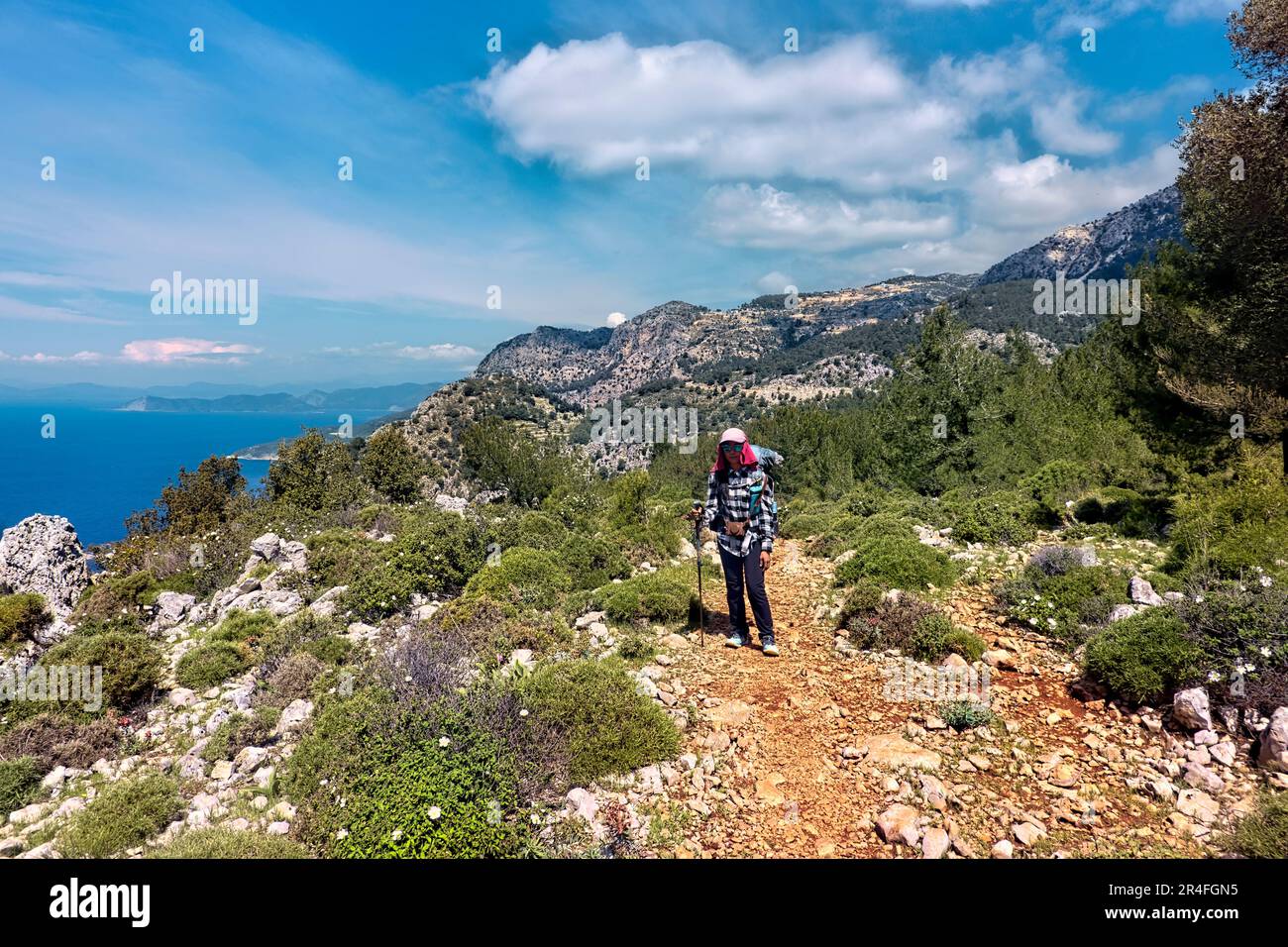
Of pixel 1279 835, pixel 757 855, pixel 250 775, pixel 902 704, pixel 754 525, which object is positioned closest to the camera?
Result: pixel 1279 835

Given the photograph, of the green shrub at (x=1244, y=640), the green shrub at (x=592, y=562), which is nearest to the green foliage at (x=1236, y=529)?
the green shrub at (x=1244, y=640)

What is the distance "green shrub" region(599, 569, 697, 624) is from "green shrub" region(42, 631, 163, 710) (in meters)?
6.29

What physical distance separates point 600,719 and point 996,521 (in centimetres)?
1015

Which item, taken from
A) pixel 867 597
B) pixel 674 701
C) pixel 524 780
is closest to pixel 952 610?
pixel 867 597

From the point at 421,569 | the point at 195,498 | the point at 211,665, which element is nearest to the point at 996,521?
the point at 421,569

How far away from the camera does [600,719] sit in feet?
16.8

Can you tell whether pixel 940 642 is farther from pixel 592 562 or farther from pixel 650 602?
pixel 592 562

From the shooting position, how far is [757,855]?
155 inches

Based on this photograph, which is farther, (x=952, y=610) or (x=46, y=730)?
(x=952, y=610)

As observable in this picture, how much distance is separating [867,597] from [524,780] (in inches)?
213

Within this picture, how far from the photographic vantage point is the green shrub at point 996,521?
37.6ft

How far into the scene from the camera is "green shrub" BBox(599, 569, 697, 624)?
8.46 m

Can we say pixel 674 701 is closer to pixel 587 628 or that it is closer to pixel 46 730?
pixel 587 628

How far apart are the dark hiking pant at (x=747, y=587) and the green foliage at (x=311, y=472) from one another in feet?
73.2
